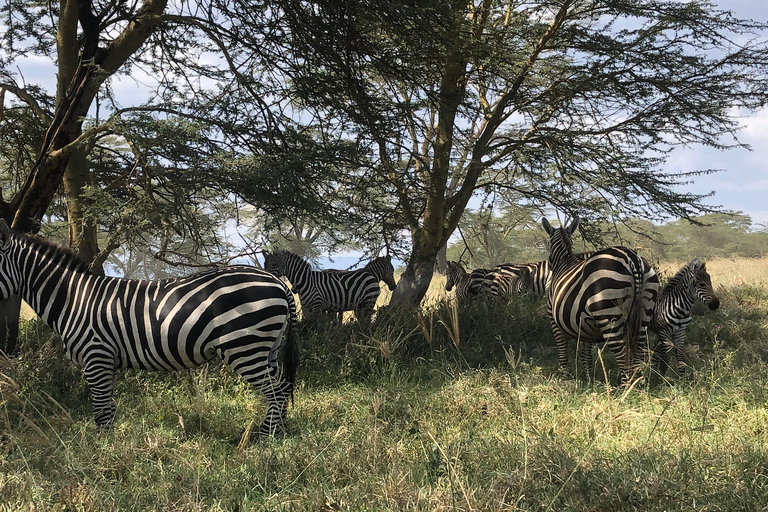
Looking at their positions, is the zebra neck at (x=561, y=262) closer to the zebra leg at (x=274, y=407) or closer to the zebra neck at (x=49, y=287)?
the zebra leg at (x=274, y=407)

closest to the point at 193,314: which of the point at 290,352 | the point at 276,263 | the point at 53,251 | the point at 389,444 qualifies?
the point at 290,352

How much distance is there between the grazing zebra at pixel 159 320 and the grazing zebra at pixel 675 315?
4.20m

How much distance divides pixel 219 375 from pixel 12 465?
2534 millimetres

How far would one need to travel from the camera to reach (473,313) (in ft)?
27.0

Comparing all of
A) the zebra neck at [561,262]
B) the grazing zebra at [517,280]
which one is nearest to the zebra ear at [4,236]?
the zebra neck at [561,262]

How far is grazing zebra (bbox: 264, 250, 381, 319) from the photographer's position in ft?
32.2

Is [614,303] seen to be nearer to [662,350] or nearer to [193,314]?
[662,350]

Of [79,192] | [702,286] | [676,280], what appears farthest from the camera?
[79,192]

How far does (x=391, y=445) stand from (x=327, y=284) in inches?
254

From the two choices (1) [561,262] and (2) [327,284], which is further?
(2) [327,284]

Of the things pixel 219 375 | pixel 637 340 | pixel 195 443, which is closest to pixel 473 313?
pixel 637 340

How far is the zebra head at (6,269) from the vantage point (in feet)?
14.9

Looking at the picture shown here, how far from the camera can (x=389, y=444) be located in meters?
3.66

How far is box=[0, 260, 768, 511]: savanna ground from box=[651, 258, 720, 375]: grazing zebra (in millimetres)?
293
